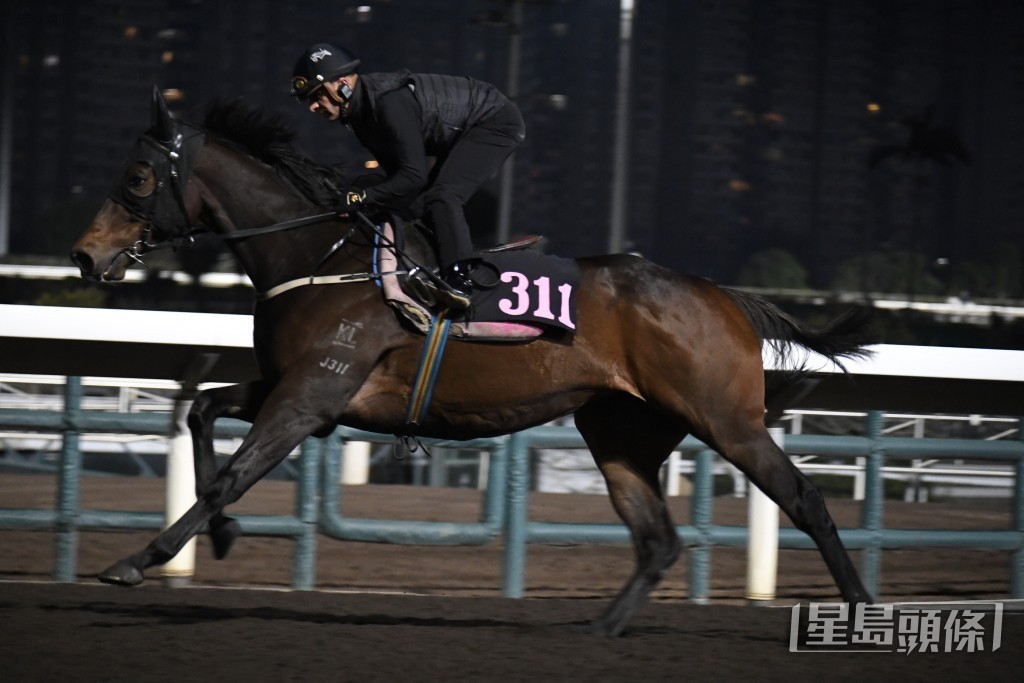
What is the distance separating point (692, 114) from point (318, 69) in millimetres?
44111

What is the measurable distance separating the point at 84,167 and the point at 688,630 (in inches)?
1588

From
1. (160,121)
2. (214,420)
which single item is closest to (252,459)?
(214,420)

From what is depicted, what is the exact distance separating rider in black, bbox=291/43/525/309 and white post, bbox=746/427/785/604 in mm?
2072

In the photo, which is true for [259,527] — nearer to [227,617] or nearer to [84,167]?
[227,617]

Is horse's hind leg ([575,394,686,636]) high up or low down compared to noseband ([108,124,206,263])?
down

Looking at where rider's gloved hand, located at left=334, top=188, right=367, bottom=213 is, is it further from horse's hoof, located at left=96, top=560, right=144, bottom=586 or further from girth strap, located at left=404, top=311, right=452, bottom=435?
horse's hoof, located at left=96, top=560, right=144, bottom=586

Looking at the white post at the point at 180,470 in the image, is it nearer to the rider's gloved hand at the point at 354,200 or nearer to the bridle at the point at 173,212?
the bridle at the point at 173,212

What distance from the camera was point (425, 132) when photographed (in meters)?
4.68

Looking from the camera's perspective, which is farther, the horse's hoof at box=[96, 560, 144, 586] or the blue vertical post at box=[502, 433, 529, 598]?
the blue vertical post at box=[502, 433, 529, 598]

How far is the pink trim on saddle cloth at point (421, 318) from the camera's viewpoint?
4.57 m

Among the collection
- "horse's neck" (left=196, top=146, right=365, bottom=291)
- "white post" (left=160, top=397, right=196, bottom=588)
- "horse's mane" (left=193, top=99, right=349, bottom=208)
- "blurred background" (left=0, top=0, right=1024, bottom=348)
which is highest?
"blurred background" (left=0, top=0, right=1024, bottom=348)

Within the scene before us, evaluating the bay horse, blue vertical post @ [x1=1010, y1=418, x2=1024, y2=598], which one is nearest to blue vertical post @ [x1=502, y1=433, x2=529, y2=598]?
the bay horse

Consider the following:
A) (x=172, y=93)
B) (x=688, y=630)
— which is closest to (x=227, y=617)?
(x=688, y=630)

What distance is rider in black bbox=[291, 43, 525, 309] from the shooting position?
14.6ft
